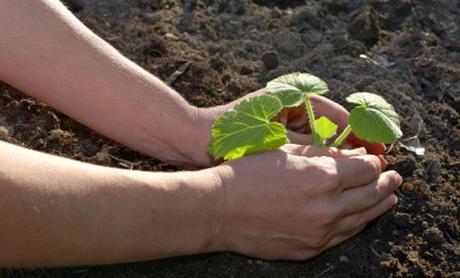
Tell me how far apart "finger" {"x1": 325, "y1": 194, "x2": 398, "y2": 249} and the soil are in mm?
60

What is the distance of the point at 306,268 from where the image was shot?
192cm

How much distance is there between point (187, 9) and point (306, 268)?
1.09 meters

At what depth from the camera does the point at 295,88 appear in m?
1.93

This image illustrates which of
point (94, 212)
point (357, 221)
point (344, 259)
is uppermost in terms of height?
point (94, 212)

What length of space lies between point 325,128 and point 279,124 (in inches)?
6.7

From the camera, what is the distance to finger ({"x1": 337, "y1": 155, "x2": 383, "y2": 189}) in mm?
1789

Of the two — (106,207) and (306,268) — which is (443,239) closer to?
(306,268)

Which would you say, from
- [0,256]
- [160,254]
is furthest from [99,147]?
[0,256]

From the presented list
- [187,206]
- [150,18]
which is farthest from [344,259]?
[150,18]

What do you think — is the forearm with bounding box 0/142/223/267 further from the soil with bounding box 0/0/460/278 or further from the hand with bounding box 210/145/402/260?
the soil with bounding box 0/0/460/278

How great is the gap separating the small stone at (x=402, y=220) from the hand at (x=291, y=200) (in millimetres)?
169

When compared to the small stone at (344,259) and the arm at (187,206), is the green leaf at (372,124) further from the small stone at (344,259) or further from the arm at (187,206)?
the small stone at (344,259)

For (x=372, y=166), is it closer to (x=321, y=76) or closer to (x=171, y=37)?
(x=321, y=76)

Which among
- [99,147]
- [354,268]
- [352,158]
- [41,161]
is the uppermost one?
[41,161]
